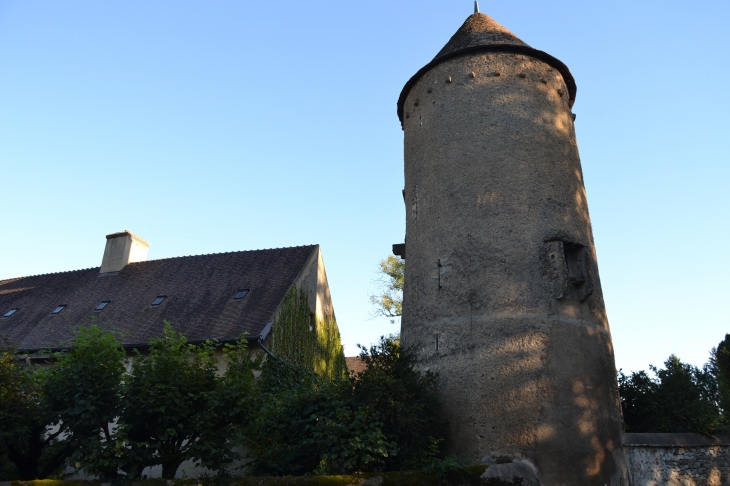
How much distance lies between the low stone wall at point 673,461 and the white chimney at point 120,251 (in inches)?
724

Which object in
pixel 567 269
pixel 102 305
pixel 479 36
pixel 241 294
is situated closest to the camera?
pixel 567 269

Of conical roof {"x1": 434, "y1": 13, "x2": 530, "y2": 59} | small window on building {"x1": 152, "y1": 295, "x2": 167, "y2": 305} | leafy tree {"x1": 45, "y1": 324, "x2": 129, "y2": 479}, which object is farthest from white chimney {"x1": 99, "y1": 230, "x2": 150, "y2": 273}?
conical roof {"x1": 434, "y1": 13, "x2": 530, "y2": 59}

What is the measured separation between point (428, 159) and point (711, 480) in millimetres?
8066

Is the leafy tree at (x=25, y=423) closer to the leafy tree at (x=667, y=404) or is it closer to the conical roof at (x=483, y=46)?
the conical roof at (x=483, y=46)

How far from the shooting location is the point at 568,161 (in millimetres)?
11844

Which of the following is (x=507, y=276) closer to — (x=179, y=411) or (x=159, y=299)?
(x=179, y=411)

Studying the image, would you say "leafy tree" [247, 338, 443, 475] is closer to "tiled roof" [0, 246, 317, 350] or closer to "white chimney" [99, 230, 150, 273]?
"tiled roof" [0, 246, 317, 350]

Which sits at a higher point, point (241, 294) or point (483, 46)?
point (483, 46)

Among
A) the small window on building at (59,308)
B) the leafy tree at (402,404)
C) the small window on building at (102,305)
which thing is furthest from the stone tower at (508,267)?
the small window on building at (59,308)

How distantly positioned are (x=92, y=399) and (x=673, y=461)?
992 cm

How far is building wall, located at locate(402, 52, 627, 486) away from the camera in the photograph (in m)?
9.47

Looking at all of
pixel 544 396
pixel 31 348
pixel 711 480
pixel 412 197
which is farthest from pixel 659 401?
pixel 31 348

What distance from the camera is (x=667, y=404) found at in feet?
35.9

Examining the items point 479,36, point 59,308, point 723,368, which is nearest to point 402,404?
point 479,36
